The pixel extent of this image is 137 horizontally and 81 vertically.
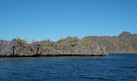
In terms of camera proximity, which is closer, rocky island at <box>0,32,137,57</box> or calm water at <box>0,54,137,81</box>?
calm water at <box>0,54,137,81</box>

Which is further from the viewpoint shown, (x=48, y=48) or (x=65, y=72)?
(x=48, y=48)

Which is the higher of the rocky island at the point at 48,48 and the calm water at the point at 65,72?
the rocky island at the point at 48,48

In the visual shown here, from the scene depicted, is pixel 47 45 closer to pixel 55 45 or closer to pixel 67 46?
pixel 55 45

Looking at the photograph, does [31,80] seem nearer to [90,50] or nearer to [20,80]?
[20,80]

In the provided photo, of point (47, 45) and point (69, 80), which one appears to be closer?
point (69, 80)

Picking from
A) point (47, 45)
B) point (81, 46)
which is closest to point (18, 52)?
point (47, 45)

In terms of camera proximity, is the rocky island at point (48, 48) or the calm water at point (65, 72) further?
the rocky island at point (48, 48)

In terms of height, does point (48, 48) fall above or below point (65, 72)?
above

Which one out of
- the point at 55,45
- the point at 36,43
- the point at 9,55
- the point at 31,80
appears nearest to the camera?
the point at 31,80

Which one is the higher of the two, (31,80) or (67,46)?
(67,46)

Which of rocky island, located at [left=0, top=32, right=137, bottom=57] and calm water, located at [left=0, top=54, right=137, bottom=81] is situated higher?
rocky island, located at [left=0, top=32, right=137, bottom=57]

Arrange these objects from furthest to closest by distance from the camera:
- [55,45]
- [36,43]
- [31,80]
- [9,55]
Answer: [55,45]
[36,43]
[9,55]
[31,80]

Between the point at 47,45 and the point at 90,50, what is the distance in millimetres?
26586

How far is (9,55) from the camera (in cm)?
8675
